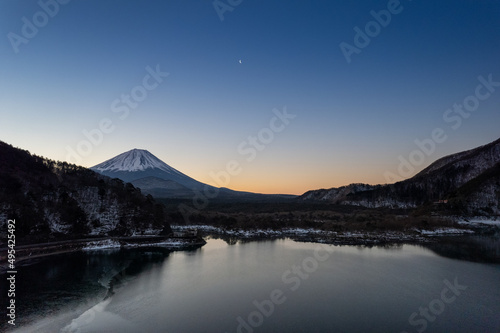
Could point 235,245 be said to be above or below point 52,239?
below

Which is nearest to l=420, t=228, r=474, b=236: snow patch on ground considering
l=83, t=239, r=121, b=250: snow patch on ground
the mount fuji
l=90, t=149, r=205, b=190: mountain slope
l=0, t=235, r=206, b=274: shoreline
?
l=0, t=235, r=206, b=274: shoreline

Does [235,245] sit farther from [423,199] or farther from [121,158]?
[121,158]

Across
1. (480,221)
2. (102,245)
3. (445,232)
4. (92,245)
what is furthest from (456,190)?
(92,245)

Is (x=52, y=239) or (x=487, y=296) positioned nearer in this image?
(x=487, y=296)

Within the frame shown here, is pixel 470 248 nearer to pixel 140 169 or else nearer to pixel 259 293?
pixel 259 293

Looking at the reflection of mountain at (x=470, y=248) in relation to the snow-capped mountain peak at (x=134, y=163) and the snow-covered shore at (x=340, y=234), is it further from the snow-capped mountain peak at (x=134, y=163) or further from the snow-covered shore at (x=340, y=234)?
the snow-capped mountain peak at (x=134, y=163)

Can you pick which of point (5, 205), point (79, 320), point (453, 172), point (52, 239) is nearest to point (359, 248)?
point (79, 320)

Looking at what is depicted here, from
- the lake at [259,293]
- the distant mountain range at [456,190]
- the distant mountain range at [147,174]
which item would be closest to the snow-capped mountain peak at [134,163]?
the distant mountain range at [147,174]
